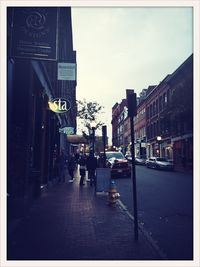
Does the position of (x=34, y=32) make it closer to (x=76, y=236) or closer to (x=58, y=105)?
(x=76, y=236)

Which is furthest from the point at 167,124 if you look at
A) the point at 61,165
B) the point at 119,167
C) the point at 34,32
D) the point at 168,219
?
the point at 34,32

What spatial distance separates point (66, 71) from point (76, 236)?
5.52m

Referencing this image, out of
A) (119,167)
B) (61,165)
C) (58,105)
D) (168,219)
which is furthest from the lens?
(119,167)

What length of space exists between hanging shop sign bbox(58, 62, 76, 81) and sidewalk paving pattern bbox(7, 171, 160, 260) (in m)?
4.04

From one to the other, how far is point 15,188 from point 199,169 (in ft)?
17.8

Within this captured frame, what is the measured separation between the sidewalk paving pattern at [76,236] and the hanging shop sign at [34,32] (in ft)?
12.6

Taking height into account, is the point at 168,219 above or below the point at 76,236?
below

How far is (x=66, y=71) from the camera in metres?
9.99

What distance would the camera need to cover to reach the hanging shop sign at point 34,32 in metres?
6.93

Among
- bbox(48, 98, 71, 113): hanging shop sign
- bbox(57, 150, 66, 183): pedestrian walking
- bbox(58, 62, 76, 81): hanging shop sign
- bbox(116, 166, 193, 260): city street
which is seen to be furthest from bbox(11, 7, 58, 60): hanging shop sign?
bbox(57, 150, 66, 183): pedestrian walking

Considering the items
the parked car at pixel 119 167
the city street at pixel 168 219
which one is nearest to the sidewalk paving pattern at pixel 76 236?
the city street at pixel 168 219

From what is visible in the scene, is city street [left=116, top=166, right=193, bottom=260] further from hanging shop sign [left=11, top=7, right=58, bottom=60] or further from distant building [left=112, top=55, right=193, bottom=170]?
distant building [left=112, top=55, right=193, bottom=170]

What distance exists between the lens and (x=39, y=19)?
22.9ft

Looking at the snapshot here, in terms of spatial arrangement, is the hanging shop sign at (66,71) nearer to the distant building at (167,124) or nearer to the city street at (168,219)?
the city street at (168,219)
